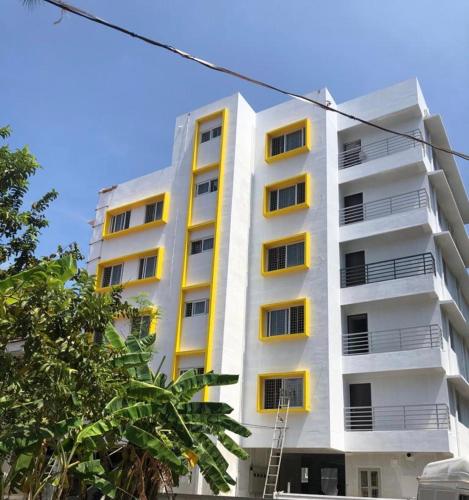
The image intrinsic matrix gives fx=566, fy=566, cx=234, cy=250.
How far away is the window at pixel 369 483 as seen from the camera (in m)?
20.3

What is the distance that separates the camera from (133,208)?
29438mm

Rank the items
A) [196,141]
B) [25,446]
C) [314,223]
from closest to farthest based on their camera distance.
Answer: [25,446] → [314,223] → [196,141]

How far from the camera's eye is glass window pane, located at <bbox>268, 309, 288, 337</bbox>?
2356 centimetres

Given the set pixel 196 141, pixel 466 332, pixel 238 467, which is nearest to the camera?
pixel 238 467

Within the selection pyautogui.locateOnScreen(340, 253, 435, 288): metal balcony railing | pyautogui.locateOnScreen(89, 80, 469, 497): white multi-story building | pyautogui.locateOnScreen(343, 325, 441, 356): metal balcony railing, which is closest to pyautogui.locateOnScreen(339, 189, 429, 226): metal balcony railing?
pyautogui.locateOnScreen(89, 80, 469, 497): white multi-story building

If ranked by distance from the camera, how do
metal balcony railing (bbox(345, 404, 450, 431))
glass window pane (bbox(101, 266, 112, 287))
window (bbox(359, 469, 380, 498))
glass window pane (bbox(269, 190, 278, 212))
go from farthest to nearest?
glass window pane (bbox(101, 266, 112, 287))
glass window pane (bbox(269, 190, 278, 212))
window (bbox(359, 469, 380, 498))
metal balcony railing (bbox(345, 404, 450, 431))

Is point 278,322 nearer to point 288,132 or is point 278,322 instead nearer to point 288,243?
point 288,243

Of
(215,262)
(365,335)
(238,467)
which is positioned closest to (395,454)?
(365,335)

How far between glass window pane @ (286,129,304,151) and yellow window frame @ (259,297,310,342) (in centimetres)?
765

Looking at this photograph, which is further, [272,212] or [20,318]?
[272,212]

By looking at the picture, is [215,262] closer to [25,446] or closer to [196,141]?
[196,141]

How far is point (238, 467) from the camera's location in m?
22.2

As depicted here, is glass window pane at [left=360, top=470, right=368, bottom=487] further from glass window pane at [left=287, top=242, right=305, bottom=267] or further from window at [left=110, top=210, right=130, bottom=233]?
window at [left=110, top=210, right=130, bottom=233]

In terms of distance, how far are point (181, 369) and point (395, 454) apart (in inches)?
352
